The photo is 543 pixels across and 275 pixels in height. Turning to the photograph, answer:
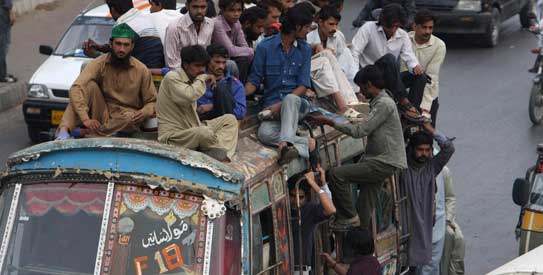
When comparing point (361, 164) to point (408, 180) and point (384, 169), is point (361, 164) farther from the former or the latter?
point (408, 180)

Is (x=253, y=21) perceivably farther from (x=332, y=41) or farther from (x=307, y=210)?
(x=307, y=210)

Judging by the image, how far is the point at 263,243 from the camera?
884cm

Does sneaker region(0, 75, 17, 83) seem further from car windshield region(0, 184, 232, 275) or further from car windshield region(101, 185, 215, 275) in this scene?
car windshield region(101, 185, 215, 275)

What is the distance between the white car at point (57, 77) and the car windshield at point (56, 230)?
685cm

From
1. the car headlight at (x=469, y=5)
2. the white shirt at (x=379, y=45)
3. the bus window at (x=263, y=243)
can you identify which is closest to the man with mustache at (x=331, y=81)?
the white shirt at (x=379, y=45)

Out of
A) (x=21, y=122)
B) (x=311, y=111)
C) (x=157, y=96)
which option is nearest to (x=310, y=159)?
(x=311, y=111)

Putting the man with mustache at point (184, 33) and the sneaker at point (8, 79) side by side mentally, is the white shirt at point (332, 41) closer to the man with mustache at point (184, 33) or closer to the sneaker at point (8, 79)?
the man with mustache at point (184, 33)

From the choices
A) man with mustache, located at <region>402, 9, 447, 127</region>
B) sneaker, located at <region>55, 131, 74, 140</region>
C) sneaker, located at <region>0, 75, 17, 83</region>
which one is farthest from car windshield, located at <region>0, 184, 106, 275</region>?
sneaker, located at <region>0, 75, 17, 83</region>

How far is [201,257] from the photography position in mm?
8297

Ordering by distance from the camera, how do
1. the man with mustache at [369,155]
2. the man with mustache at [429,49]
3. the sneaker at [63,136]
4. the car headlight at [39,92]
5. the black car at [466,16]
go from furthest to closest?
the black car at [466,16] < the car headlight at [39,92] < the man with mustache at [429,49] < the man with mustache at [369,155] < the sneaker at [63,136]

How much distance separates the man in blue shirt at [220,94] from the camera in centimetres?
961

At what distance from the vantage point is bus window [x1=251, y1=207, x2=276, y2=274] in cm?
864

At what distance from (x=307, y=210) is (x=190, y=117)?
111 centimetres

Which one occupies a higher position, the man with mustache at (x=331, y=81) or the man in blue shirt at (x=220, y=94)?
the man in blue shirt at (x=220, y=94)
